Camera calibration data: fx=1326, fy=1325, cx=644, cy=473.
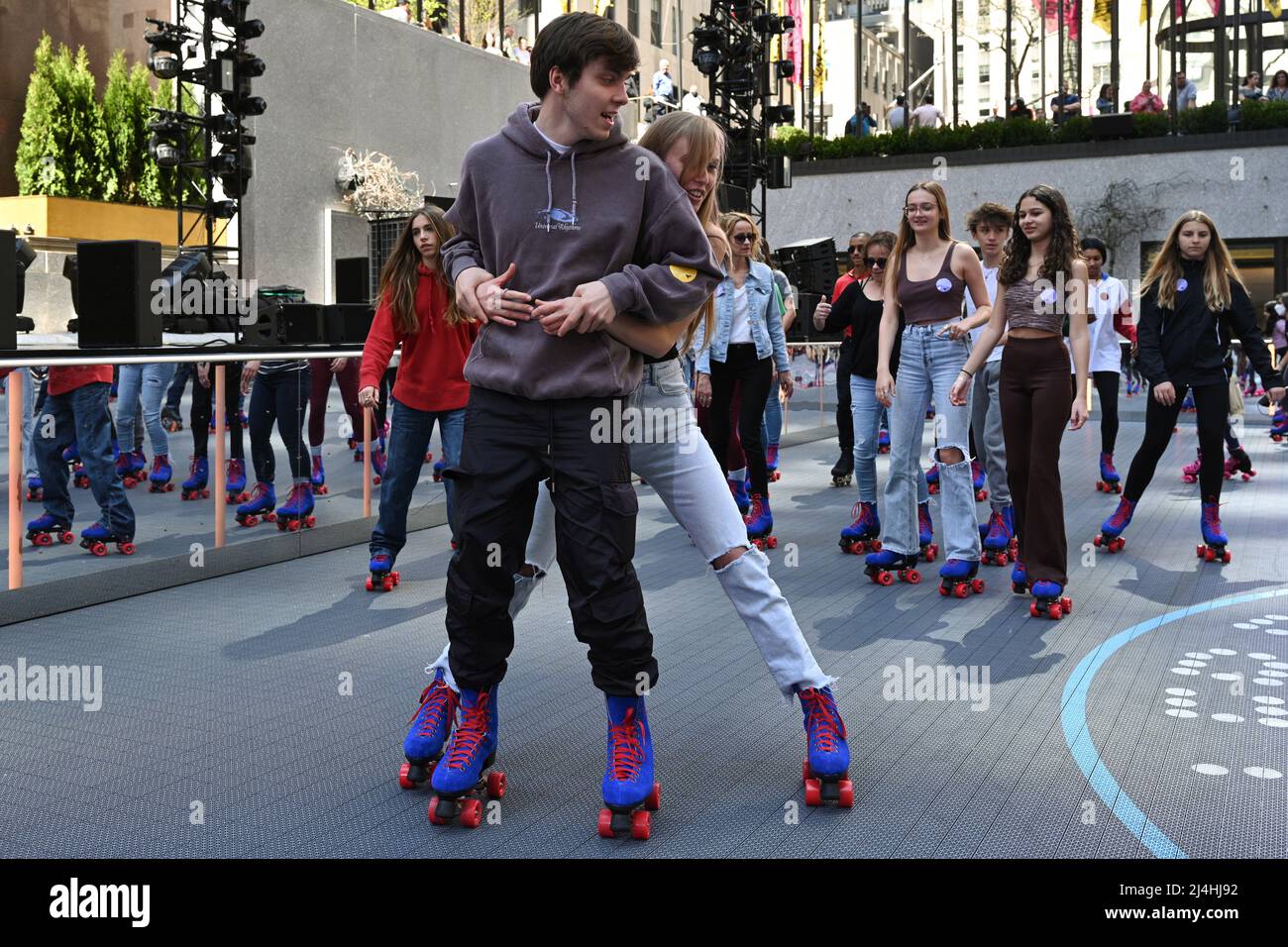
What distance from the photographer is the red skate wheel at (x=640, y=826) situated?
311 centimetres

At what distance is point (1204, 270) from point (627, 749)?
5.20m

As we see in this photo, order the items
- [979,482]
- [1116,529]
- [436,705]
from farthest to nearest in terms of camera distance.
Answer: [979,482] < [1116,529] < [436,705]

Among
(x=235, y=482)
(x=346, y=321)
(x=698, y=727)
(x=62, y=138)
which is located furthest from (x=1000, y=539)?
(x=62, y=138)

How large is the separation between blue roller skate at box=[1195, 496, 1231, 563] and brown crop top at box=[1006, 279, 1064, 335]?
1.87 meters

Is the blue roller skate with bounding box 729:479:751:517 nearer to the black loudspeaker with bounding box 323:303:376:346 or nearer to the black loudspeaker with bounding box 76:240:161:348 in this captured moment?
the black loudspeaker with bounding box 323:303:376:346

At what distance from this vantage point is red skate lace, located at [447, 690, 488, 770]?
3.25 meters

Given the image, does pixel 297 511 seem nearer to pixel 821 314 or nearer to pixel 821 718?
pixel 821 314

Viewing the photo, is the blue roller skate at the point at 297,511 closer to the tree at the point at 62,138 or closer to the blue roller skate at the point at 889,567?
the blue roller skate at the point at 889,567

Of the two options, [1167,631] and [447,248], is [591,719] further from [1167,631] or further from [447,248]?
[1167,631]

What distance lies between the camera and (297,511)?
23.8 ft

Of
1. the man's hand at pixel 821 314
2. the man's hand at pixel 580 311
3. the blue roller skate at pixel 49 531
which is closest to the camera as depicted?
the man's hand at pixel 580 311

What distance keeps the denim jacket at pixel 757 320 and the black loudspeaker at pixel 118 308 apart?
3.06 m

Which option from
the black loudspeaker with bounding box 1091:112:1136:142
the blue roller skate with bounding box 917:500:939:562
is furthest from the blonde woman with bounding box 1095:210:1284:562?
the black loudspeaker with bounding box 1091:112:1136:142

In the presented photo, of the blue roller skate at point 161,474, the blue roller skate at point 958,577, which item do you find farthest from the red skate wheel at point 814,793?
the blue roller skate at point 161,474
